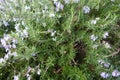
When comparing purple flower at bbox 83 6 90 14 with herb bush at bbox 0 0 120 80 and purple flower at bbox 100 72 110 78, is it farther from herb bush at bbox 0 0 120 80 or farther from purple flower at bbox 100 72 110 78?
purple flower at bbox 100 72 110 78

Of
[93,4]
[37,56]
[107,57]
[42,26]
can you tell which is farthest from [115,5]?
[37,56]

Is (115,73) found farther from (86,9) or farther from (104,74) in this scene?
(86,9)

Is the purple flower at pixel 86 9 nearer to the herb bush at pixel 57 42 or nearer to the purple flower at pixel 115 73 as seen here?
the herb bush at pixel 57 42

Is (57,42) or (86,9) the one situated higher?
(86,9)

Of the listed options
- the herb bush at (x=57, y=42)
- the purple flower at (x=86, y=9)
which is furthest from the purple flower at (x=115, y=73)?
the purple flower at (x=86, y=9)

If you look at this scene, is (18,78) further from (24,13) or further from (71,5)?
(71,5)

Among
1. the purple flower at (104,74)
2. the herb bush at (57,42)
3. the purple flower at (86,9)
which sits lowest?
the purple flower at (104,74)

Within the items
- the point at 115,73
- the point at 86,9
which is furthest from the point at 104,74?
the point at 86,9

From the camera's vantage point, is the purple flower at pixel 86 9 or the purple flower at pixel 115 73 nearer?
the purple flower at pixel 115 73
